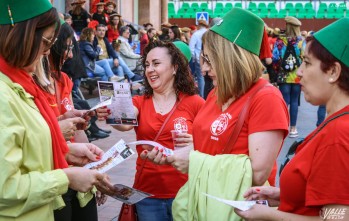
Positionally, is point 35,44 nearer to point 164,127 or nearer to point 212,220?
point 212,220

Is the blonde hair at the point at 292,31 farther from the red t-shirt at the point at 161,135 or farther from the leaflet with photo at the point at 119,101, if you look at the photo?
the leaflet with photo at the point at 119,101

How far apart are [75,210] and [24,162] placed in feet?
3.39

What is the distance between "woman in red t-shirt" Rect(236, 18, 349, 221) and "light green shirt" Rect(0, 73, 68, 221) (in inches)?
34.1

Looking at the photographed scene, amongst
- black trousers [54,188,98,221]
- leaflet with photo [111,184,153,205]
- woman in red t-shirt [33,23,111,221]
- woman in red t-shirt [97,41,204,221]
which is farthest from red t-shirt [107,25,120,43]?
leaflet with photo [111,184,153,205]

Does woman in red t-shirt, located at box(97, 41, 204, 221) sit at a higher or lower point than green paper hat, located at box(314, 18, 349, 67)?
lower

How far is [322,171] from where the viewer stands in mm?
2016

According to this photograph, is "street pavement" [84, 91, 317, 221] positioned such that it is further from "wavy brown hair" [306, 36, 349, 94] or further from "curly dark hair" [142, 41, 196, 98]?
"wavy brown hair" [306, 36, 349, 94]

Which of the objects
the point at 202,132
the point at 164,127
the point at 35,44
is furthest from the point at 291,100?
the point at 35,44

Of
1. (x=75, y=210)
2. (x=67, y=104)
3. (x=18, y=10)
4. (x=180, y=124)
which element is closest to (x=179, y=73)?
(x=180, y=124)

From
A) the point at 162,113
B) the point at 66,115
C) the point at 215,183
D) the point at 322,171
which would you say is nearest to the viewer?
the point at 322,171

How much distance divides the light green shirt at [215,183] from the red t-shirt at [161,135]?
77 centimetres

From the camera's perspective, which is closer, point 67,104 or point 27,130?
point 27,130

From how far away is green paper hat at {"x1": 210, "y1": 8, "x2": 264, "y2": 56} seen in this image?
2.83 m

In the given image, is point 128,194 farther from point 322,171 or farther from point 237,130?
point 322,171
